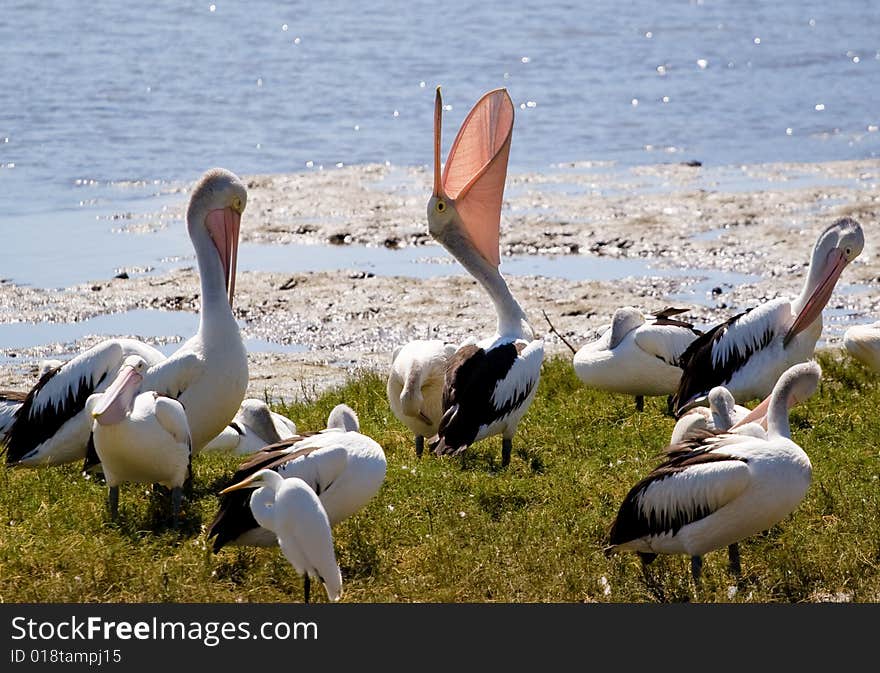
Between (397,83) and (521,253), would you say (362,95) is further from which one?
(521,253)

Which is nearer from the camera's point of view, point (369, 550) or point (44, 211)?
point (369, 550)

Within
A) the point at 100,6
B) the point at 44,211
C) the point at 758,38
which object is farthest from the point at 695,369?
the point at 100,6

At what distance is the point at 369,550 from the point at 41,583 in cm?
131

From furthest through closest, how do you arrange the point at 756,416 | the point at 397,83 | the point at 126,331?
1. the point at 397,83
2. the point at 126,331
3. the point at 756,416

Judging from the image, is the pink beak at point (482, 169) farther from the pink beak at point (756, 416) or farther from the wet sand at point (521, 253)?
the pink beak at point (756, 416)

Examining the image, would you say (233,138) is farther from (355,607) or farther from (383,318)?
(355,607)

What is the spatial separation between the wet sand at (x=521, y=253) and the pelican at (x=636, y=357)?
1.93 m

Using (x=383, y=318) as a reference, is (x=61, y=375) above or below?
above

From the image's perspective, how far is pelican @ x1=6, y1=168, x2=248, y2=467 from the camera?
268 inches

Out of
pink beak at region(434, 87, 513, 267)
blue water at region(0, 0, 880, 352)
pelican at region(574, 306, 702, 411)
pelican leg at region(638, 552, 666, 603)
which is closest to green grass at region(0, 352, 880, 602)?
pelican leg at region(638, 552, 666, 603)

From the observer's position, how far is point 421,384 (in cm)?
750

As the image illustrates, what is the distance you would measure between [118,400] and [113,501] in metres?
0.57

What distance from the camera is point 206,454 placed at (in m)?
7.88

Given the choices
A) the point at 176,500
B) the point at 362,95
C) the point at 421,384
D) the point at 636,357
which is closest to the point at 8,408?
the point at 176,500
